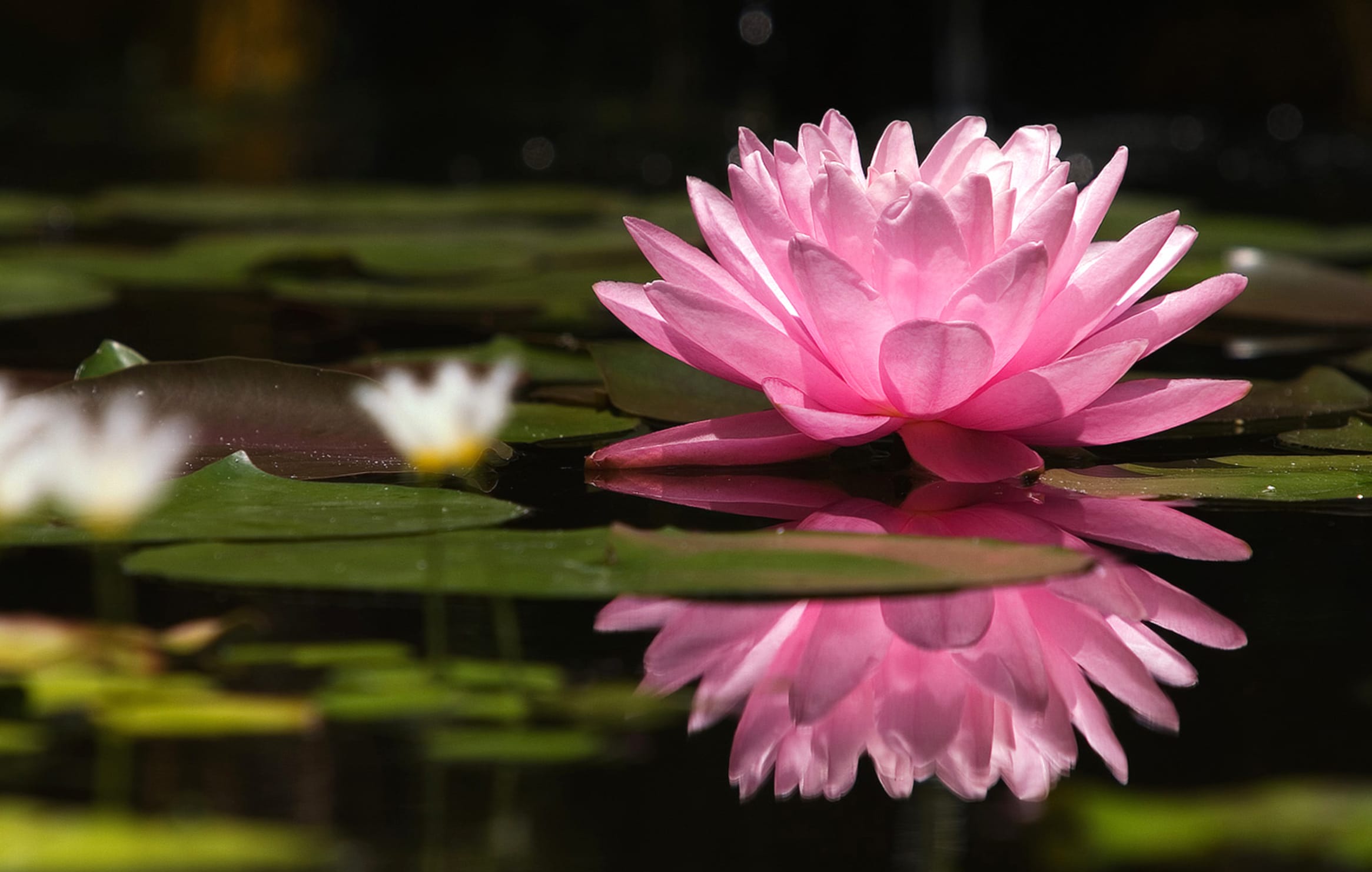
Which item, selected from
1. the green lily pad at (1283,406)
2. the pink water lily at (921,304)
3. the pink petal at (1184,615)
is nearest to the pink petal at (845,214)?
the pink water lily at (921,304)

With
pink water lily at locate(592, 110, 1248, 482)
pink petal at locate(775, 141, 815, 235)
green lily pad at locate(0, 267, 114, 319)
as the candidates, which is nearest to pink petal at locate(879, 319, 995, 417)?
pink water lily at locate(592, 110, 1248, 482)

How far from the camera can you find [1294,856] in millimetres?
400

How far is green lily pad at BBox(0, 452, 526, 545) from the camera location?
699mm

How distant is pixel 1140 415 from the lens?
0.85 meters

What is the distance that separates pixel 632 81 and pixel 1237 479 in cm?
581

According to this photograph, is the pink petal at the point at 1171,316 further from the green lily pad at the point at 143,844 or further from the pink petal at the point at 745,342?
the green lily pad at the point at 143,844

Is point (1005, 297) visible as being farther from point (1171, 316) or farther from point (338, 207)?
point (338, 207)

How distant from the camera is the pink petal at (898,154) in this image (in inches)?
33.2

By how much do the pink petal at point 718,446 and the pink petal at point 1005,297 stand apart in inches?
5.5

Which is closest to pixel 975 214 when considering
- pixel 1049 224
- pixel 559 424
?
pixel 1049 224

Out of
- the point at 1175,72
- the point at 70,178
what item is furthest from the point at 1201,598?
the point at 1175,72

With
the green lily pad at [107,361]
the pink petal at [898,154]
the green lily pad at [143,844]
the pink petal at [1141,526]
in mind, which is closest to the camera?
the green lily pad at [143,844]

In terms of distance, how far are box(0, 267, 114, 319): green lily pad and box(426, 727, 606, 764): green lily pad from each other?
1237 millimetres

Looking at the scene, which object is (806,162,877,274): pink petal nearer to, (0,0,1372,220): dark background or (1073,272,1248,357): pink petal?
(1073,272,1248,357): pink petal
